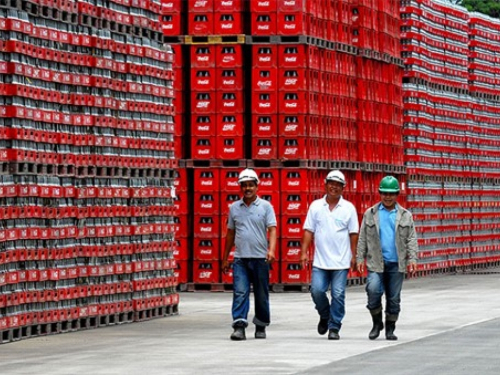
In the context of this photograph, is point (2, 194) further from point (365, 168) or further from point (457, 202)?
point (457, 202)

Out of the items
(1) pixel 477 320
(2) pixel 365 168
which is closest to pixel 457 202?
(2) pixel 365 168

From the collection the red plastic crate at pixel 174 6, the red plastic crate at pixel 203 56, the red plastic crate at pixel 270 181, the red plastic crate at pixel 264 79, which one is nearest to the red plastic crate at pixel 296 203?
the red plastic crate at pixel 270 181

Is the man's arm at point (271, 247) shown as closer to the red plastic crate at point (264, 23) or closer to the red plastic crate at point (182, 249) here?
the red plastic crate at point (182, 249)

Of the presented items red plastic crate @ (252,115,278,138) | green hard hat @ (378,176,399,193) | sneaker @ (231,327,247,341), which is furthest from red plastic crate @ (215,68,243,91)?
sneaker @ (231,327,247,341)

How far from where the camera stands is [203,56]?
92.5 ft

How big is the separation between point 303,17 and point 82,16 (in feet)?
29.1

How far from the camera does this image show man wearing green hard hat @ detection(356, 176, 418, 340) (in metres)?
18.2

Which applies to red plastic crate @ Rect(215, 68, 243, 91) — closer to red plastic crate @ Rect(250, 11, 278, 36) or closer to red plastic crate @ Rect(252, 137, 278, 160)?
red plastic crate @ Rect(250, 11, 278, 36)

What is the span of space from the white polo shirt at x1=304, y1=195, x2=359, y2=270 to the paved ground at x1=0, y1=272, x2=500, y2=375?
0.86 metres

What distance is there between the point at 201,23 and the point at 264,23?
108 cm

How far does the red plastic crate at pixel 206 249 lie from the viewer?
2830 centimetres

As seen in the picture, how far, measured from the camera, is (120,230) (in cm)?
2070

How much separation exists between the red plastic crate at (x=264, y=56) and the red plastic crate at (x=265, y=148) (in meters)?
1.24

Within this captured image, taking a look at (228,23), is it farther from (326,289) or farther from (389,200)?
(326,289)
